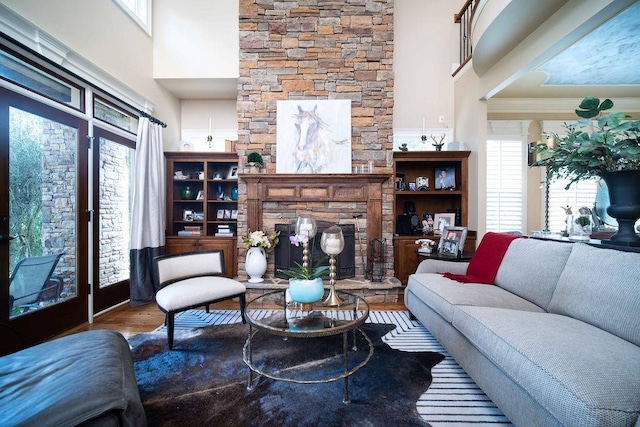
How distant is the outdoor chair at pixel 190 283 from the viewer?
Result: 2149mm

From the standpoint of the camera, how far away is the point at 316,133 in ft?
12.1

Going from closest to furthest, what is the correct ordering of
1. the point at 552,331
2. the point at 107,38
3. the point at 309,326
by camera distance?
the point at 552,331
the point at 309,326
the point at 107,38

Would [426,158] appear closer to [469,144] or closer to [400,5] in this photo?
[469,144]

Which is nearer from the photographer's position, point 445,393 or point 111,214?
point 445,393

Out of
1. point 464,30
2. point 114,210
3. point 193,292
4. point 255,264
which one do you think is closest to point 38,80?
point 114,210

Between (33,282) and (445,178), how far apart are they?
486cm

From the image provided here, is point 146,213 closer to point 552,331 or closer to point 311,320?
point 311,320

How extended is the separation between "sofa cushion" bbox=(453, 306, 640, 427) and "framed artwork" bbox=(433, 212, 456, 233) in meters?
2.49

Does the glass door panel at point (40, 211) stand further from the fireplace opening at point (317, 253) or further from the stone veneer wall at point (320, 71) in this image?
the fireplace opening at point (317, 253)

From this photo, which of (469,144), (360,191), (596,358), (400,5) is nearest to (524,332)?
(596,358)

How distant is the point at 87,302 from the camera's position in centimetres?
280

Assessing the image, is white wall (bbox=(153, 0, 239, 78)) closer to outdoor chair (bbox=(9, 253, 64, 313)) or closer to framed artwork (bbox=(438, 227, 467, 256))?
outdoor chair (bbox=(9, 253, 64, 313))

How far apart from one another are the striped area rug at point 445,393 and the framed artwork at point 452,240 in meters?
1.16

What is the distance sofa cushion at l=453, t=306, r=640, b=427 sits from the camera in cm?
91
